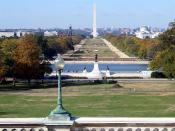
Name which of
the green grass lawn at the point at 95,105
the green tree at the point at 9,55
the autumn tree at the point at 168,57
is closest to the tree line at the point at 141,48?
the autumn tree at the point at 168,57

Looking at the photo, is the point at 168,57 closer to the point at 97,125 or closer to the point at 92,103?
the point at 92,103

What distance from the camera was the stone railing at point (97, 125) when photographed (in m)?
12.2

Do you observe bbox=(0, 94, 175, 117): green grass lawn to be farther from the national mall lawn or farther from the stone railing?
the stone railing

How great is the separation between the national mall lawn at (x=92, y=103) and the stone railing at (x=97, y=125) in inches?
948

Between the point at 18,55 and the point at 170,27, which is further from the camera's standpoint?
the point at 170,27

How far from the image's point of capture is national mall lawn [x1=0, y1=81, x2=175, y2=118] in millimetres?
38688

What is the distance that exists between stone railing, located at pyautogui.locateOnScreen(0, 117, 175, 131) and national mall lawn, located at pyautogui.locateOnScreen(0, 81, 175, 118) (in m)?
24.1

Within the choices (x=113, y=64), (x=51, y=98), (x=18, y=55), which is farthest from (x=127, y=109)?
(x=113, y=64)

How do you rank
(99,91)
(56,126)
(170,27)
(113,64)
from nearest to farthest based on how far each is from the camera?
(56,126), (99,91), (170,27), (113,64)

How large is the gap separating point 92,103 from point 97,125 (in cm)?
3515

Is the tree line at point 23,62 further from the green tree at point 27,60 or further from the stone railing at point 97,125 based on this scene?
the stone railing at point 97,125

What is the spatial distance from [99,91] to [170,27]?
75.3 feet

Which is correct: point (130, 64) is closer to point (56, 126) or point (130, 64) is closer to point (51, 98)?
point (51, 98)

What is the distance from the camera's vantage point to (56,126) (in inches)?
480
